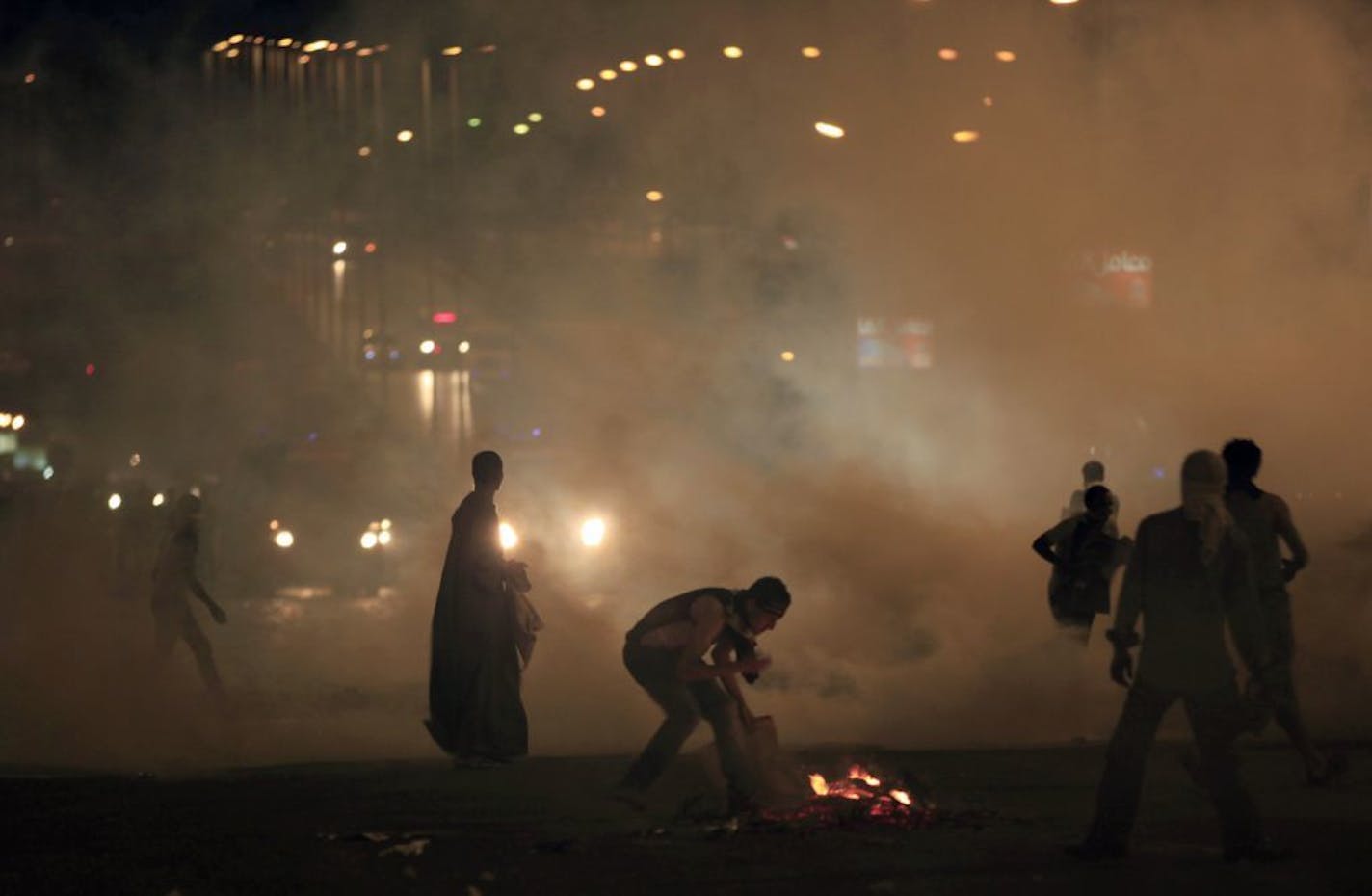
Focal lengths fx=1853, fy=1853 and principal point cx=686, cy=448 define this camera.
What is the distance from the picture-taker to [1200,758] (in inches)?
218

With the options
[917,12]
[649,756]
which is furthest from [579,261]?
[649,756]

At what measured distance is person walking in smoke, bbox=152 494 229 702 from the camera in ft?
30.7

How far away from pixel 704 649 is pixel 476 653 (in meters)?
1.44

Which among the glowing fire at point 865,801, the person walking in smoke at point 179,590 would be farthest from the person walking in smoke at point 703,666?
the person walking in smoke at point 179,590

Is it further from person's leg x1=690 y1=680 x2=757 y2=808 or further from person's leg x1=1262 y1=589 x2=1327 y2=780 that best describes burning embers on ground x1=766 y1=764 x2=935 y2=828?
person's leg x1=1262 y1=589 x2=1327 y2=780

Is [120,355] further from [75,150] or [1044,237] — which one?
[1044,237]

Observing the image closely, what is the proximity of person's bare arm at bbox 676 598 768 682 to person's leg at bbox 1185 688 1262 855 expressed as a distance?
1.49 m

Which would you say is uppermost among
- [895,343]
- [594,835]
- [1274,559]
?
[895,343]

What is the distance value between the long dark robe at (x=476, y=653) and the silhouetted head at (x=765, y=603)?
148 cm

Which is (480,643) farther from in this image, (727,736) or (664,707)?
(727,736)

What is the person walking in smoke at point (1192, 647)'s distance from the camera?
214 inches

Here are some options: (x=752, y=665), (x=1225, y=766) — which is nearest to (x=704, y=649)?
(x=752, y=665)

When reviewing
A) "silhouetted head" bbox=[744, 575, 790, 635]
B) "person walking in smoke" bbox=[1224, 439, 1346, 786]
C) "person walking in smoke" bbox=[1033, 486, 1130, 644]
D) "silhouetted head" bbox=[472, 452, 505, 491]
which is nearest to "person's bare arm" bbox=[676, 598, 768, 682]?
"silhouetted head" bbox=[744, 575, 790, 635]

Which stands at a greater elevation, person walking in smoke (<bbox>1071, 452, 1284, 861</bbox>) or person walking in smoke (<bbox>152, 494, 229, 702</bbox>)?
person walking in smoke (<bbox>152, 494, 229, 702</bbox>)
